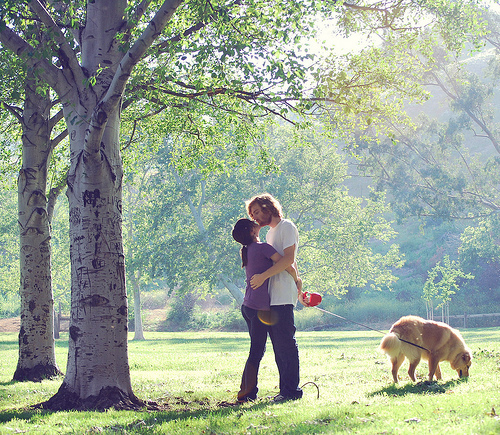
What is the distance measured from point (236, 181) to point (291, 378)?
25.8m

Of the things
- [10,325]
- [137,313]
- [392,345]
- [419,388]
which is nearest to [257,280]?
[392,345]

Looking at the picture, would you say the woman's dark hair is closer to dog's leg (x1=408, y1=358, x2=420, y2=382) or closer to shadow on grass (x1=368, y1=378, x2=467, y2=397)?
shadow on grass (x1=368, y1=378, x2=467, y2=397)

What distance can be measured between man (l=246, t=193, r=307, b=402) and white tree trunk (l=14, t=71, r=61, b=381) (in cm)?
531

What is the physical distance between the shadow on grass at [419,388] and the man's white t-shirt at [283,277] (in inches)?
71.2

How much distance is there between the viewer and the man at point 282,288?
612 centimetres

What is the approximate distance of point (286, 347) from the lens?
6219mm

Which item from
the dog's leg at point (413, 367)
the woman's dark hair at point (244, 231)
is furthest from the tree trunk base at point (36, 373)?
the dog's leg at point (413, 367)

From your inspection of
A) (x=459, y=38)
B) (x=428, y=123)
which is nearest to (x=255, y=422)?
(x=459, y=38)

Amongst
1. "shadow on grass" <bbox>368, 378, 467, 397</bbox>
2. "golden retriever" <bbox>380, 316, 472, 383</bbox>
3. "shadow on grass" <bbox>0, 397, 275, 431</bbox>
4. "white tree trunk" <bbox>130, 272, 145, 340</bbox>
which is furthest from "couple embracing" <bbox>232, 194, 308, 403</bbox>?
"white tree trunk" <bbox>130, 272, 145, 340</bbox>

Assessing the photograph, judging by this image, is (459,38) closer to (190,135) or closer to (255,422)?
(190,135)

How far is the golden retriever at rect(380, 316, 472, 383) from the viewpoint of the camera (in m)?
7.47

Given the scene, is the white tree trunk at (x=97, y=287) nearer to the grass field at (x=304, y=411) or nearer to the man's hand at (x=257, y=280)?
the grass field at (x=304, y=411)

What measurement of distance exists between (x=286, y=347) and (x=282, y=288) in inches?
26.2

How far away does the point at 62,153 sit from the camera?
13344mm
